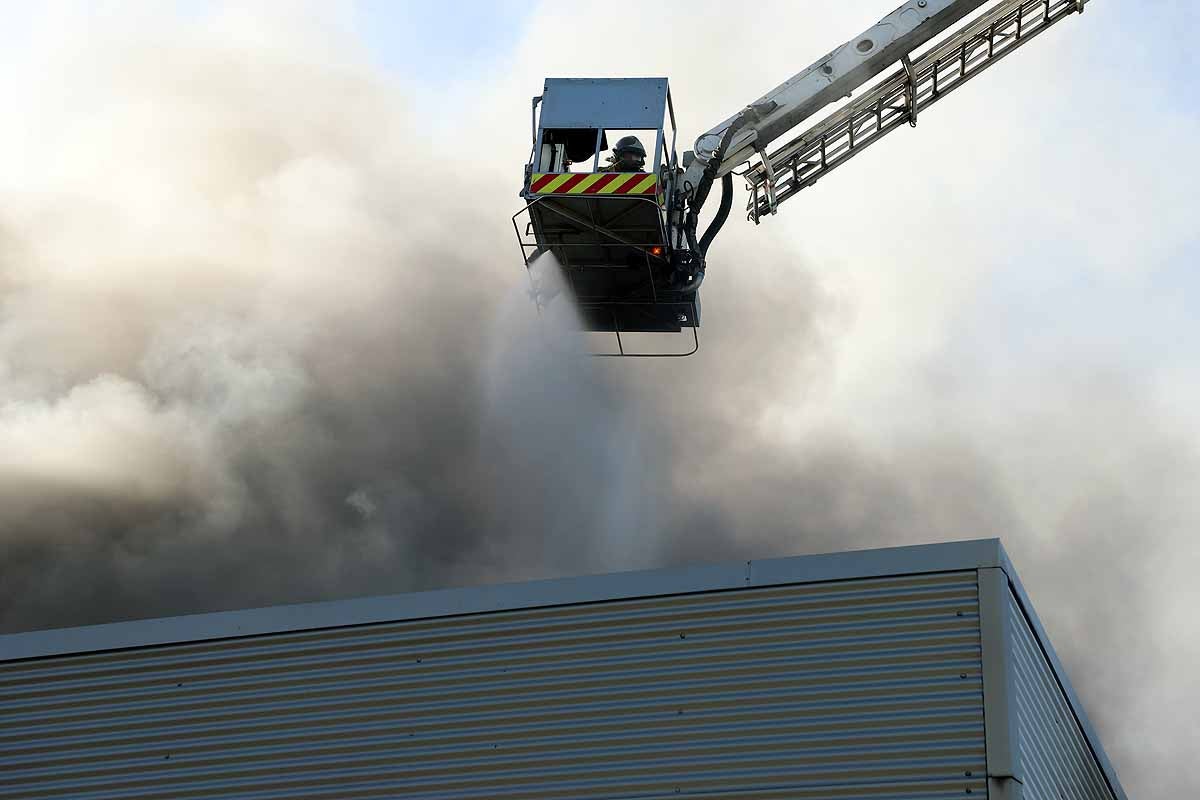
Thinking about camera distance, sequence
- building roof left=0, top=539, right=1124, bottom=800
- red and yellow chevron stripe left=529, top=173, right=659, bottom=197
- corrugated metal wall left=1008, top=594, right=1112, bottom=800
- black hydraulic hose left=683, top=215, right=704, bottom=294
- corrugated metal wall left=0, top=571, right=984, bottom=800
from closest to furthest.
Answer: corrugated metal wall left=0, top=571, right=984, bottom=800, corrugated metal wall left=1008, top=594, right=1112, bottom=800, building roof left=0, top=539, right=1124, bottom=800, red and yellow chevron stripe left=529, top=173, right=659, bottom=197, black hydraulic hose left=683, top=215, right=704, bottom=294

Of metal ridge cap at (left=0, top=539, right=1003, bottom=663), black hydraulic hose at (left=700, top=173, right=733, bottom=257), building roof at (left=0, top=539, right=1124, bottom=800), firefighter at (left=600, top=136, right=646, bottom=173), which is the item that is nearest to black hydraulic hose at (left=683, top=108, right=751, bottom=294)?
black hydraulic hose at (left=700, top=173, right=733, bottom=257)

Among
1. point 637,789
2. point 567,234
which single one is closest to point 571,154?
point 567,234

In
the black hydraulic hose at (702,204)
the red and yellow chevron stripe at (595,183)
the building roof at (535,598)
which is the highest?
the black hydraulic hose at (702,204)

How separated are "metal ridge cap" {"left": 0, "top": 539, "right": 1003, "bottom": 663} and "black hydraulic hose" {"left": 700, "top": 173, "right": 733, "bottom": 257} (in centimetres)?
864

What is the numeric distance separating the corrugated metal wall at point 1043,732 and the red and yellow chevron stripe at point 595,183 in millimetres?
7923

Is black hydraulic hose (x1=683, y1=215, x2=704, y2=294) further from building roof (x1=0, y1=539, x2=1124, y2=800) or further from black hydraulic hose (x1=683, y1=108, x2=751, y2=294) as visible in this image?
building roof (x1=0, y1=539, x2=1124, y2=800)

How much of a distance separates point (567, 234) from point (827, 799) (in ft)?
32.4

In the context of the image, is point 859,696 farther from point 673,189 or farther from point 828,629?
point 673,189

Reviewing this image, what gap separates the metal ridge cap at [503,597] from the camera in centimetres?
1006

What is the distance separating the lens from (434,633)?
432 inches

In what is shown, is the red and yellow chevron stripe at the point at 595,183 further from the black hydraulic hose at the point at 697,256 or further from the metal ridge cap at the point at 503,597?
the metal ridge cap at the point at 503,597

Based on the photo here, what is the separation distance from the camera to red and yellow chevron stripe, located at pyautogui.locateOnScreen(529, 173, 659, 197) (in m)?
17.4

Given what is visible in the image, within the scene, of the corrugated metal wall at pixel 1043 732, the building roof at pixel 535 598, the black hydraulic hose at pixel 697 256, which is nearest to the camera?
the corrugated metal wall at pixel 1043 732

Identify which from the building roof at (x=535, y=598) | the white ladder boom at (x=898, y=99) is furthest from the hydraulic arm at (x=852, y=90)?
the building roof at (x=535, y=598)
